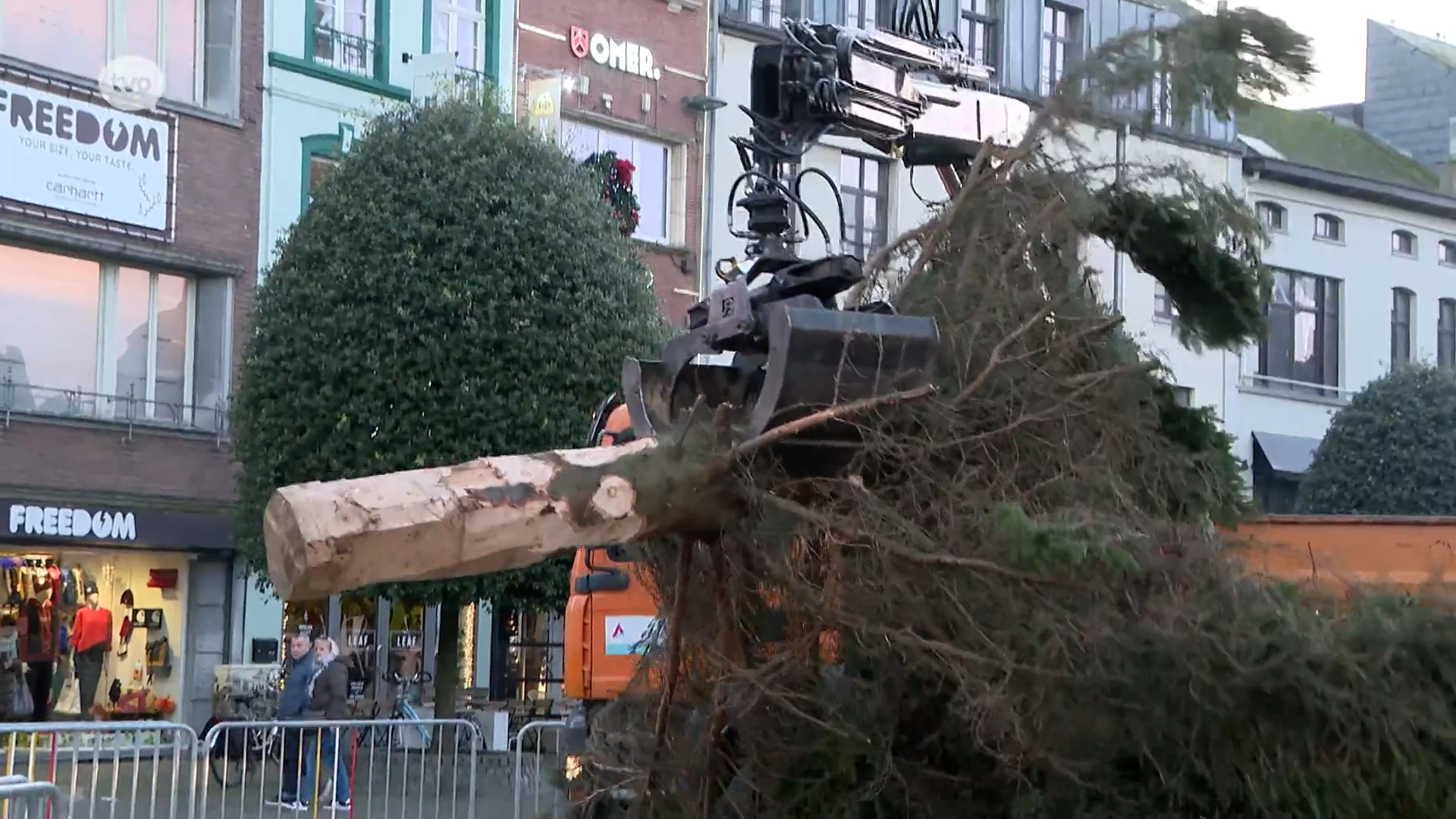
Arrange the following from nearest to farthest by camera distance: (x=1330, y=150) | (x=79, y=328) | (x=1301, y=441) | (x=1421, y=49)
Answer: (x=79, y=328), (x=1301, y=441), (x=1330, y=150), (x=1421, y=49)

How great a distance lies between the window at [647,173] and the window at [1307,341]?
12.4m

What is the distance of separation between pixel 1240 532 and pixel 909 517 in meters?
1.55

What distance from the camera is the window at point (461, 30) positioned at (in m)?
24.5

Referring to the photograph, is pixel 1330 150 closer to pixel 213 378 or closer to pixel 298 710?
pixel 213 378

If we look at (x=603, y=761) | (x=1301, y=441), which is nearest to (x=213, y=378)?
(x=603, y=761)

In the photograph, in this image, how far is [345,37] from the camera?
77.3 feet

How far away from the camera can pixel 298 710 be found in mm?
15625

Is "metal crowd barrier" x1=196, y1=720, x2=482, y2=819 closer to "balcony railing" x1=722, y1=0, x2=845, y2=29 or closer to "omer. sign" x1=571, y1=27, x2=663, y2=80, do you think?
"omer. sign" x1=571, y1=27, x2=663, y2=80

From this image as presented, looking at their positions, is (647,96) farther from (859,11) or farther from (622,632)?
(622,632)

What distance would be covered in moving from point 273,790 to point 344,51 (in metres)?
13.7

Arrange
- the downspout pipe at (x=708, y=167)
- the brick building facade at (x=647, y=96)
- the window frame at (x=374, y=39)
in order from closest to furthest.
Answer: the window frame at (x=374, y=39)
the brick building facade at (x=647, y=96)
the downspout pipe at (x=708, y=167)

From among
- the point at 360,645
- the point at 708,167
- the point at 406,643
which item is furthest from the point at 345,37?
the point at 406,643

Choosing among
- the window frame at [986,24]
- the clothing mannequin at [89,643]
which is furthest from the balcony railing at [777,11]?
the clothing mannequin at [89,643]

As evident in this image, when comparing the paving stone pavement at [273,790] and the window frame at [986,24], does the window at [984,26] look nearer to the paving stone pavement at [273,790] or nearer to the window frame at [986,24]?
the window frame at [986,24]
